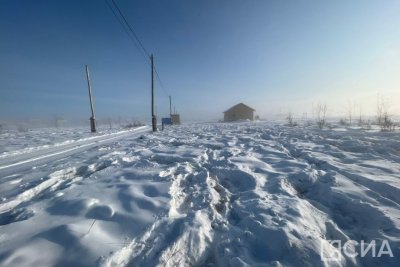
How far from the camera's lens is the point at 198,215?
2.02 metres

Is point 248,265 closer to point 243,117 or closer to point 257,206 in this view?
point 257,206

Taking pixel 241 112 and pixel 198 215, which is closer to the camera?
pixel 198 215

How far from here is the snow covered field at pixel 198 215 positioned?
1.47m

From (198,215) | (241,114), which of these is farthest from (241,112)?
(198,215)

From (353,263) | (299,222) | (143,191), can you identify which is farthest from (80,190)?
(353,263)

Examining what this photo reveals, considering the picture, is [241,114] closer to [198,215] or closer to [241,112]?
[241,112]

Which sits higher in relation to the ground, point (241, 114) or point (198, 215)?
point (241, 114)

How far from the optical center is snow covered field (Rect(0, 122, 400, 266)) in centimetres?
147

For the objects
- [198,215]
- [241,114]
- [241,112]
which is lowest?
[198,215]

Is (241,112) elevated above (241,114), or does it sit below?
above

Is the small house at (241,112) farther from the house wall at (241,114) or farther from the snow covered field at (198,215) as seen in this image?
the snow covered field at (198,215)

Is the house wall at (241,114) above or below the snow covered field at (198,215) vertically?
above

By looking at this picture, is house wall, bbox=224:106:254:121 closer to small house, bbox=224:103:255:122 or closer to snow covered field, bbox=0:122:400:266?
small house, bbox=224:103:255:122

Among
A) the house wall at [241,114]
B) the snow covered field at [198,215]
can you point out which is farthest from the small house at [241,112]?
the snow covered field at [198,215]
